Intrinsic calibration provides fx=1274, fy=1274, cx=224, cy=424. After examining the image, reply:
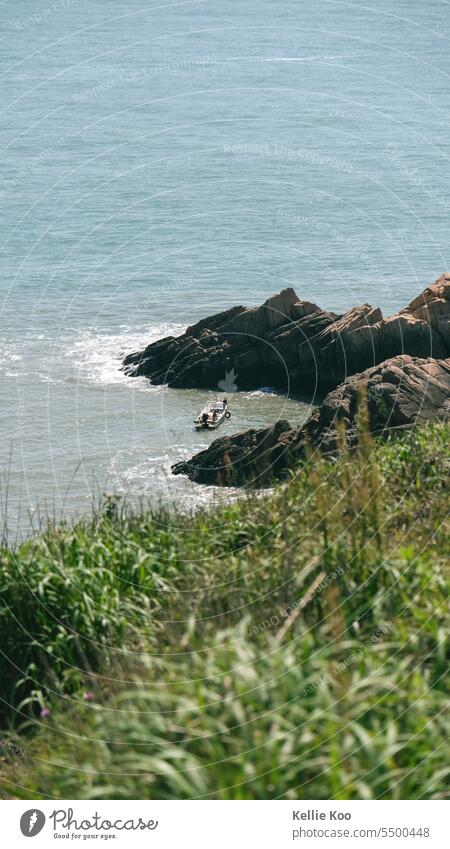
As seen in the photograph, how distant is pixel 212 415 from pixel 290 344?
16.8ft

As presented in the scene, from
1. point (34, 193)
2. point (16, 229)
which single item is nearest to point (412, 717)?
point (16, 229)

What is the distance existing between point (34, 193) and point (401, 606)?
232 feet

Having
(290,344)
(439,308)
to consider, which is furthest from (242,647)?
(290,344)

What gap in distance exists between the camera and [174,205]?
245 feet

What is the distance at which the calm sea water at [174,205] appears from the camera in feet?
148

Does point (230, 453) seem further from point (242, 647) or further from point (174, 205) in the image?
point (174, 205)

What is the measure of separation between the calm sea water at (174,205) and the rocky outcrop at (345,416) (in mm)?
1451

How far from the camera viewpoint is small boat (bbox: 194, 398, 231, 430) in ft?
142

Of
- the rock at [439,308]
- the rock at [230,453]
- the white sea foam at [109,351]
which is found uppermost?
the rock at [439,308]

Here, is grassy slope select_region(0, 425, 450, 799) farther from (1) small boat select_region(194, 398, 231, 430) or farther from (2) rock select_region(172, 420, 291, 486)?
(1) small boat select_region(194, 398, 231, 430)

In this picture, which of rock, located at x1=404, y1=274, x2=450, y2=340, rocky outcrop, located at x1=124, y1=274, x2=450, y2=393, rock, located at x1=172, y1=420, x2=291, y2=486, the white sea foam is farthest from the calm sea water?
rock, located at x1=404, y1=274, x2=450, y2=340

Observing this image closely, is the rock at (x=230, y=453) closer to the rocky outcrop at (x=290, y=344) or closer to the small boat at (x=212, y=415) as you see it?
the small boat at (x=212, y=415)

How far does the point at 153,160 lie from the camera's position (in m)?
83.8

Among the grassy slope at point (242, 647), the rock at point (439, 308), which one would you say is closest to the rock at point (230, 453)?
the rock at point (439, 308)
